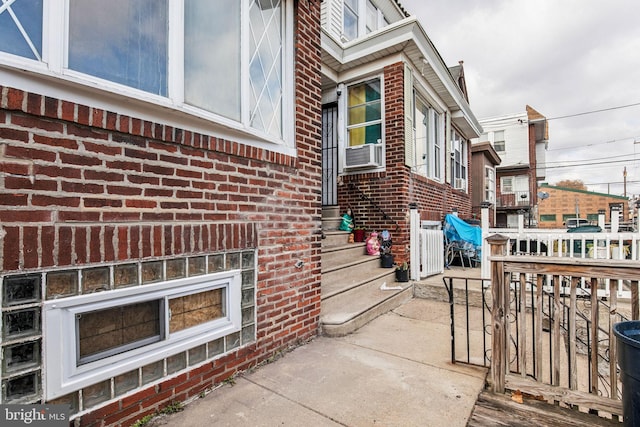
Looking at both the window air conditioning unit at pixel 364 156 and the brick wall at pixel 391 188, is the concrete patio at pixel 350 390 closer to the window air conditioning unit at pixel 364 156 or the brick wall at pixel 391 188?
the brick wall at pixel 391 188

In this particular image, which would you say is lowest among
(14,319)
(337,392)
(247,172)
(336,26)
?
(337,392)

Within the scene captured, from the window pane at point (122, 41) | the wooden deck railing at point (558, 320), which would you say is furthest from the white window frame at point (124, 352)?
the wooden deck railing at point (558, 320)

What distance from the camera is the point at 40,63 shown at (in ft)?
5.06

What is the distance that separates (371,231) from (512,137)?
2001 centimetres

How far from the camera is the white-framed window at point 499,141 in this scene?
21344mm

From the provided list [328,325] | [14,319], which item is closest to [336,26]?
[328,325]

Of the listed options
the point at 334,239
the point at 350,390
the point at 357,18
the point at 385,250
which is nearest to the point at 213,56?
the point at 350,390

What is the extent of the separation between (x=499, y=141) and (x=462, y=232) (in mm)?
18201

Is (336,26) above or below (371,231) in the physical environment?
above

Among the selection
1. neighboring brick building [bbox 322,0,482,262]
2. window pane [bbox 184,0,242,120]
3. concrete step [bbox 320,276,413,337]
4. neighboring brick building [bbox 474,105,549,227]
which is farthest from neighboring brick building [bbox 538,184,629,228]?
window pane [bbox 184,0,242,120]

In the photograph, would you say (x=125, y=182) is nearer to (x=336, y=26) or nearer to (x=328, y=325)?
(x=328, y=325)

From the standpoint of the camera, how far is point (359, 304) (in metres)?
4.14

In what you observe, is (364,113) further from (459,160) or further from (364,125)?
(459,160)

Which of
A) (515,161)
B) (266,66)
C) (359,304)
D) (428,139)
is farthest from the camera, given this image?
(515,161)
